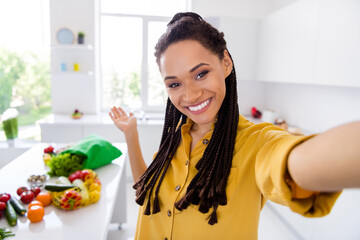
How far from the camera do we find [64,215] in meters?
1.20

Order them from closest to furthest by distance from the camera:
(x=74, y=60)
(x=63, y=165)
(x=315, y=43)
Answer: (x=63, y=165) → (x=315, y=43) → (x=74, y=60)

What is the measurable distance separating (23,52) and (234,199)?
11.3 ft

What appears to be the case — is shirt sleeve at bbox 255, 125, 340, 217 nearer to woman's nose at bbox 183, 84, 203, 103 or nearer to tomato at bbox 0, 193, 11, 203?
woman's nose at bbox 183, 84, 203, 103

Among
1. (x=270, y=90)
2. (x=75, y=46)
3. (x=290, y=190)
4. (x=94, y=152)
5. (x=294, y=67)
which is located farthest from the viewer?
(x=270, y=90)

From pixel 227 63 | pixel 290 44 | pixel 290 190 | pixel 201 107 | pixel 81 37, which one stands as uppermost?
pixel 81 37

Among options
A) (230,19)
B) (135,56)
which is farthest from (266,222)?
(135,56)

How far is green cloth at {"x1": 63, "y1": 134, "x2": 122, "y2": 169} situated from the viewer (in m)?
1.66

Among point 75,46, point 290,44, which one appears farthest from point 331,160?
point 75,46

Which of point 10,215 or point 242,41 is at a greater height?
point 242,41

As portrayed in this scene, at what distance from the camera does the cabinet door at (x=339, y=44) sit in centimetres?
162

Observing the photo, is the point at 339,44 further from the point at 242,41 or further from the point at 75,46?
the point at 75,46

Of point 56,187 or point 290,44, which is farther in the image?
point 290,44

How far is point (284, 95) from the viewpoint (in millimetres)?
3096

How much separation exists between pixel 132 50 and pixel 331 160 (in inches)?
135
